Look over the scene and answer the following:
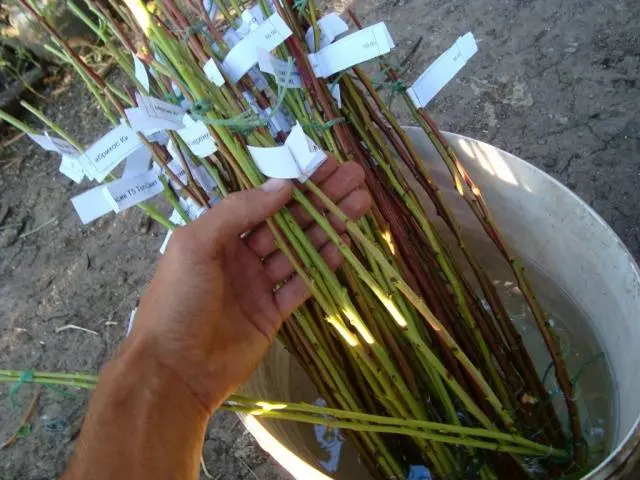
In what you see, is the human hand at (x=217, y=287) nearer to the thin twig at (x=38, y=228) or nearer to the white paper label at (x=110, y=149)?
the white paper label at (x=110, y=149)

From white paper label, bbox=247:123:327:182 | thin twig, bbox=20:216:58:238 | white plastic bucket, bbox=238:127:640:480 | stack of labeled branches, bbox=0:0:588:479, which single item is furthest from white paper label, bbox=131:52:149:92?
Answer: thin twig, bbox=20:216:58:238

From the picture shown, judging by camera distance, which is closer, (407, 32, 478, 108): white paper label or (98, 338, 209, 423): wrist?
(98, 338, 209, 423): wrist

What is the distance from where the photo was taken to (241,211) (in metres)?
1.02

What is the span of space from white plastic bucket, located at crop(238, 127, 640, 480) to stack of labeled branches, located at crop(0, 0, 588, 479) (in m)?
0.09

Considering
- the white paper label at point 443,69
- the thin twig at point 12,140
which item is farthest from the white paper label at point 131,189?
the thin twig at point 12,140

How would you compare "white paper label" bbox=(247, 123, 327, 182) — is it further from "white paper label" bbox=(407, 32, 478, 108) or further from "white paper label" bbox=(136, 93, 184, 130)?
"white paper label" bbox=(407, 32, 478, 108)

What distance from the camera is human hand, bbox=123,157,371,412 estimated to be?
1.04 m

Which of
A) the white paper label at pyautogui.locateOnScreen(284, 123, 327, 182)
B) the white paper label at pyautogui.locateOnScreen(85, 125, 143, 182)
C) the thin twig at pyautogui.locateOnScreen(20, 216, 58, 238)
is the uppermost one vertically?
the white paper label at pyautogui.locateOnScreen(85, 125, 143, 182)

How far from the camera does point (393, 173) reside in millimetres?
1209

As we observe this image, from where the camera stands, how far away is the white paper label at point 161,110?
94 centimetres

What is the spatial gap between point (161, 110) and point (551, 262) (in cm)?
85

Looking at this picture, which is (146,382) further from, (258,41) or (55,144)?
(258,41)

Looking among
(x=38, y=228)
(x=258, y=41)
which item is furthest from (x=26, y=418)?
(x=258, y=41)

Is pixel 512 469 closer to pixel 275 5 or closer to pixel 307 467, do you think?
pixel 307 467
